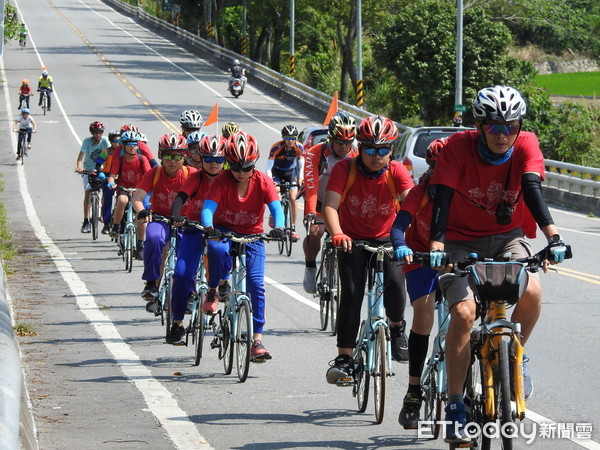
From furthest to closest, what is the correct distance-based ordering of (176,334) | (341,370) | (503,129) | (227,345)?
(176,334)
(227,345)
(341,370)
(503,129)

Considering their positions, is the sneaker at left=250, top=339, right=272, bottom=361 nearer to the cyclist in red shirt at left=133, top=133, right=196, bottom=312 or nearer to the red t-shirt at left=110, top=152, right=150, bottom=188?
the cyclist in red shirt at left=133, top=133, right=196, bottom=312

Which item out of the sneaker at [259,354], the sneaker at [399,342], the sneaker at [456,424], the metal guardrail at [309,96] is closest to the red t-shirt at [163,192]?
the sneaker at [259,354]

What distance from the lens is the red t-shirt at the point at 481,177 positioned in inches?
267

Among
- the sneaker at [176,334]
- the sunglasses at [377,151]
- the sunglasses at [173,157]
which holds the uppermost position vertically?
the sunglasses at [377,151]

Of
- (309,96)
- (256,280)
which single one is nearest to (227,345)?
(256,280)

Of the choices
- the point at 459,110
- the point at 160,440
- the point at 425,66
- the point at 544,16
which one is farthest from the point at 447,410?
the point at 544,16

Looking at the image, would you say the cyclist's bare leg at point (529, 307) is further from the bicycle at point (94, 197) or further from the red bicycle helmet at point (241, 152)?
the bicycle at point (94, 197)

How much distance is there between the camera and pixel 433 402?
7531 mm

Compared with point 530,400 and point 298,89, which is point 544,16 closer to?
point 298,89

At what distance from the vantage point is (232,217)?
1027 cm

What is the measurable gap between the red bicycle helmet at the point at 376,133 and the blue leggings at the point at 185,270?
2.84m

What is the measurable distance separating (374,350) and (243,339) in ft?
6.07

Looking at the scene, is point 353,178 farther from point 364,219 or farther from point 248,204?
point 248,204

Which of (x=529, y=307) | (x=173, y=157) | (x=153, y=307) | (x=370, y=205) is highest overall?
(x=173, y=157)
